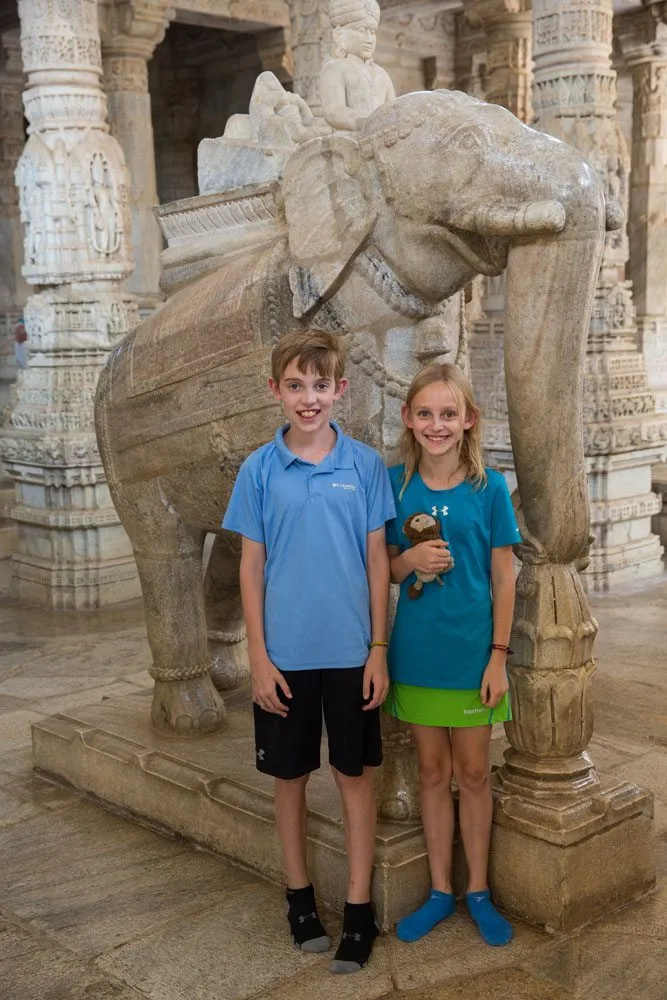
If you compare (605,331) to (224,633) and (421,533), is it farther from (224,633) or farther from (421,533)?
(421,533)

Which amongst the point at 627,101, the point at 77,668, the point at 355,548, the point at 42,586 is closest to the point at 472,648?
the point at 355,548

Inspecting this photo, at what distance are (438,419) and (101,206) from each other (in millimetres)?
4566

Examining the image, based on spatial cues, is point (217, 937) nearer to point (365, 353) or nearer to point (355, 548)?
point (355, 548)

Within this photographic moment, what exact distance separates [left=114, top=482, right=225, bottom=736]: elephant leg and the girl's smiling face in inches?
42.4

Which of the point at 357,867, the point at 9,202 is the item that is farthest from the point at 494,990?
the point at 9,202

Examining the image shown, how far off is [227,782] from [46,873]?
0.55m

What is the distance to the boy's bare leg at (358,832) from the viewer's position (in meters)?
2.65

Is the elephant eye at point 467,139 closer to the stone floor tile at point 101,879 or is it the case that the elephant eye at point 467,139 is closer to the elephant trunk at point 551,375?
the elephant trunk at point 551,375

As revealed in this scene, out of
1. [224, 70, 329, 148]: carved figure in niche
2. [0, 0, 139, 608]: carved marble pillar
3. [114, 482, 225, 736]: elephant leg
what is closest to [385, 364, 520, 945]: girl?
[114, 482, 225, 736]: elephant leg

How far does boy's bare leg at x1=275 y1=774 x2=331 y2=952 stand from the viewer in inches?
107

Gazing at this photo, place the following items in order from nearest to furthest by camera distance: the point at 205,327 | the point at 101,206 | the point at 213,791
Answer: the point at 205,327 < the point at 213,791 < the point at 101,206

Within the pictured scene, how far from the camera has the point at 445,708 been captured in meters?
2.67

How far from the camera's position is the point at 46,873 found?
3.23m

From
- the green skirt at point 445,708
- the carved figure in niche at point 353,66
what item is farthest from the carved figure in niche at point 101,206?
the green skirt at point 445,708
